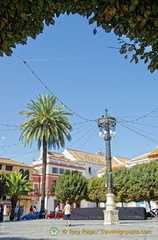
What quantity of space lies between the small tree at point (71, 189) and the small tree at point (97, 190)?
3.66ft

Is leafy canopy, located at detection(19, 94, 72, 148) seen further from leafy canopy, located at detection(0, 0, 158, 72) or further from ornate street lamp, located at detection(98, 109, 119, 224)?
leafy canopy, located at detection(0, 0, 158, 72)

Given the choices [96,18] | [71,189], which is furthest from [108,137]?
[71,189]

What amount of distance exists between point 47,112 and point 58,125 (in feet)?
7.21

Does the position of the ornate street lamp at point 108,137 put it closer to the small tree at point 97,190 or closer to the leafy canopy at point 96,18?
the leafy canopy at point 96,18

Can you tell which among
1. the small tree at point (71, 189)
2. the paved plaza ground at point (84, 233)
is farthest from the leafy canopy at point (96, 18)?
Answer: the small tree at point (71, 189)

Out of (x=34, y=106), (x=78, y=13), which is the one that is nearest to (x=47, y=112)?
(x=34, y=106)

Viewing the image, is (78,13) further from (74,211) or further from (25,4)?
(74,211)

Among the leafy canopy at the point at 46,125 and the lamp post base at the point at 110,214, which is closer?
the lamp post base at the point at 110,214

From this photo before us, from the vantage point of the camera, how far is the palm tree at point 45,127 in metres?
31.5

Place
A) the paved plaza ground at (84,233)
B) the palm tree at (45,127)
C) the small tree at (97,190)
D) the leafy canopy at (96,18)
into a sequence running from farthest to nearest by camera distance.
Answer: the small tree at (97,190)
the palm tree at (45,127)
the paved plaza ground at (84,233)
the leafy canopy at (96,18)

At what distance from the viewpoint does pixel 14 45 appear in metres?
4.89

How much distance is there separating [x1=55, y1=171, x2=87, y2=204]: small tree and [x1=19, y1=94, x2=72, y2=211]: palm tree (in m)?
7.94

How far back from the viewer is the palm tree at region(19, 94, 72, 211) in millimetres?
31473

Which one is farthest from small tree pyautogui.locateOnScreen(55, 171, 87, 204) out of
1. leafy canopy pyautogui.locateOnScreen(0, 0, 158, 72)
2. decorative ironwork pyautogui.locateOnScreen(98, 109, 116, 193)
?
leafy canopy pyautogui.locateOnScreen(0, 0, 158, 72)
